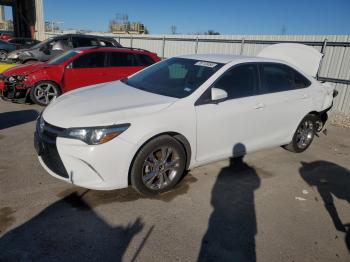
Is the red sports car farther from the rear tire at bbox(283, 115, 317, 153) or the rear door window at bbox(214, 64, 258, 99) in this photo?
the rear tire at bbox(283, 115, 317, 153)

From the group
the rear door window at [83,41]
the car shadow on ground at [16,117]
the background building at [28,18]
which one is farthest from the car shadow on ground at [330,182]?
the background building at [28,18]

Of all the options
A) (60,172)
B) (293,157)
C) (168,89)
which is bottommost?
(293,157)

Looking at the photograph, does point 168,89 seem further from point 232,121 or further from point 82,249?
point 82,249

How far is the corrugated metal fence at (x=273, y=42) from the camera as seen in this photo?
8859 millimetres

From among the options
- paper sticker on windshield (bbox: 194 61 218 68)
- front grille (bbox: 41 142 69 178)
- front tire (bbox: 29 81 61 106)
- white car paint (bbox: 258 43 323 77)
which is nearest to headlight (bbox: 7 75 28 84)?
front tire (bbox: 29 81 61 106)

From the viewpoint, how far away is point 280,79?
15.4 ft

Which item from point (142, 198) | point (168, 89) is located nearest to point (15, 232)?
point (142, 198)

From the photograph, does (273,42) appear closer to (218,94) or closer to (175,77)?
(175,77)

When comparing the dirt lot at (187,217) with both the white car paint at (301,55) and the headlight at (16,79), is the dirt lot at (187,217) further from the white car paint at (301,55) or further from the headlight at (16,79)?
the headlight at (16,79)

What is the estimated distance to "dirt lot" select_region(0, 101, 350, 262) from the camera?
2.73 m

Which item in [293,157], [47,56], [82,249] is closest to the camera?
[82,249]

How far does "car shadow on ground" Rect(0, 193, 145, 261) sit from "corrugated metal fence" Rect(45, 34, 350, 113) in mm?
8147

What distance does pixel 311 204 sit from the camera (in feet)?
12.3

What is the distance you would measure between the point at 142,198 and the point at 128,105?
1.08 meters
